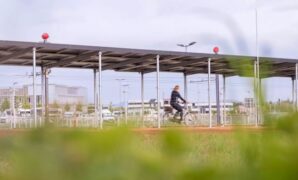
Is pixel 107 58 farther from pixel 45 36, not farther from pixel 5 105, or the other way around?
pixel 5 105

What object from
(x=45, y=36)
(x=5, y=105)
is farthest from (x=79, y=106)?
(x=5, y=105)

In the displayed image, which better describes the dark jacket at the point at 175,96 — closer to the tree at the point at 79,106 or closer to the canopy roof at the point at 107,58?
the canopy roof at the point at 107,58

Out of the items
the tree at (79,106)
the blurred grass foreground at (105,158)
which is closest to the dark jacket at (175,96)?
the tree at (79,106)

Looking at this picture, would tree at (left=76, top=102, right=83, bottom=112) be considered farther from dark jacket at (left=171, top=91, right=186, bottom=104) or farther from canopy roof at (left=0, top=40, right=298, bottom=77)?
dark jacket at (left=171, top=91, right=186, bottom=104)

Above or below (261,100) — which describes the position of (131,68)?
above

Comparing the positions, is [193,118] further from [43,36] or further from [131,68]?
[43,36]

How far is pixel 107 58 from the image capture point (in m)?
21.4

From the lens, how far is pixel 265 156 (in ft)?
1.93

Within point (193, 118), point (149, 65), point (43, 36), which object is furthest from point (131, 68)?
point (43, 36)

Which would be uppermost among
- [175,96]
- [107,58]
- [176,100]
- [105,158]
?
[107,58]

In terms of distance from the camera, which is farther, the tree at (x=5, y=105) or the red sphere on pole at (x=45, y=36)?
the tree at (x=5, y=105)

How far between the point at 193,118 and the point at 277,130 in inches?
865

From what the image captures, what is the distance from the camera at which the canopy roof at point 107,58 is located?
60.6 feet

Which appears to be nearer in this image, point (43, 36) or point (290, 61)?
point (43, 36)
